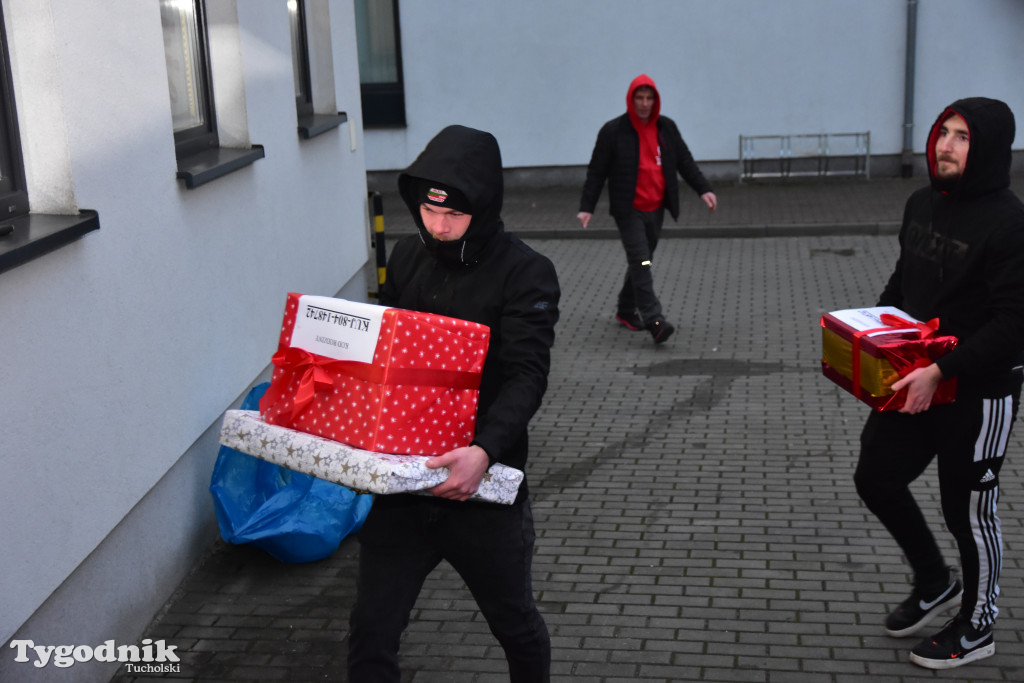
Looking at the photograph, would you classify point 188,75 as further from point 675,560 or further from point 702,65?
point 702,65

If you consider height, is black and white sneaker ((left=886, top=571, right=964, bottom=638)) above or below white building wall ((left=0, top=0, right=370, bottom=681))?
below

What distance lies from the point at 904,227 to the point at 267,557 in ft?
9.70

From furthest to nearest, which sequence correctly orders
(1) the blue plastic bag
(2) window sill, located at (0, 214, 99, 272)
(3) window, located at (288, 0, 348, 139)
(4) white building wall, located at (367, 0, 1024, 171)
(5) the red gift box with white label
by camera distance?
(4) white building wall, located at (367, 0, 1024, 171)
(3) window, located at (288, 0, 348, 139)
(1) the blue plastic bag
(2) window sill, located at (0, 214, 99, 272)
(5) the red gift box with white label

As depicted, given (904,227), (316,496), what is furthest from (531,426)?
(904,227)

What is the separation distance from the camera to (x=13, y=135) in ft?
13.2

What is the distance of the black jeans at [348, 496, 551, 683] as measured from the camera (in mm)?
3172

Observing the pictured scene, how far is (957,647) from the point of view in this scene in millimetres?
4059

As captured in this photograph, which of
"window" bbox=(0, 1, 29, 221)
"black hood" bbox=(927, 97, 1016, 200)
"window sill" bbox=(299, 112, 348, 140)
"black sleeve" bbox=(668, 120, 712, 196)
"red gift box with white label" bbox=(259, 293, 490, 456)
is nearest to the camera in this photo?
"red gift box with white label" bbox=(259, 293, 490, 456)

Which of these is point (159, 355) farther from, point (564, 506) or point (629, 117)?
point (629, 117)

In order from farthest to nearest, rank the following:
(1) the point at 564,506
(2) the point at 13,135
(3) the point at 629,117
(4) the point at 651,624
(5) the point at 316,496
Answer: (3) the point at 629,117
(1) the point at 564,506
(5) the point at 316,496
(4) the point at 651,624
(2) the point at 13,135

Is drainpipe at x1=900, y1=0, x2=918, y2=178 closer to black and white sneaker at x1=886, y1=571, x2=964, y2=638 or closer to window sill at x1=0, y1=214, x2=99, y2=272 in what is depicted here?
black and white sneaker at x1=886, y1=571, x2=964, y2=638

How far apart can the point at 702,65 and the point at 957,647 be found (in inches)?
529

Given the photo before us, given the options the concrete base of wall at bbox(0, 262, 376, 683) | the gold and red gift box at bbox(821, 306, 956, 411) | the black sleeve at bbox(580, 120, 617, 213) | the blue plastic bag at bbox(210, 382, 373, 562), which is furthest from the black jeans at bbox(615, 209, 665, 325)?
the gold and red gift box at bbox(821, 306, 956, 411)

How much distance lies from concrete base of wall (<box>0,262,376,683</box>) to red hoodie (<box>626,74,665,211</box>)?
4.16 m
